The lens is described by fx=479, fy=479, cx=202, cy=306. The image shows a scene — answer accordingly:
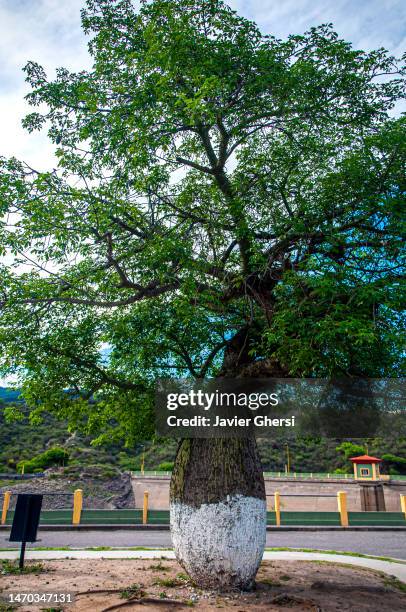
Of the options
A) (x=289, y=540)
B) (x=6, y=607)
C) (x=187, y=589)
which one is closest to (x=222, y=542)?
(x=187, y=589)

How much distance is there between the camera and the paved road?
13242 mm

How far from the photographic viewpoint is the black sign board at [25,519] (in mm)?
8188

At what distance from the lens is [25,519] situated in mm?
8266

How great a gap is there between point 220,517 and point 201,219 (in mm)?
4755

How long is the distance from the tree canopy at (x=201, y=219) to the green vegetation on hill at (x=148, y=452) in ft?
114

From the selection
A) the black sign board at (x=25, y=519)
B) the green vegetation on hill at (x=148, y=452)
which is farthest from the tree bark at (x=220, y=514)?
the green vegetation on hill at (x=148, y=452)

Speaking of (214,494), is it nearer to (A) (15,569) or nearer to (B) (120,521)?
(A) (15,569)

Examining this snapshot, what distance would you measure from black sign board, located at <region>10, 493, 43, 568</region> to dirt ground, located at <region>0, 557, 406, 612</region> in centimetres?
59

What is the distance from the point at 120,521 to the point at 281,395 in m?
12.7

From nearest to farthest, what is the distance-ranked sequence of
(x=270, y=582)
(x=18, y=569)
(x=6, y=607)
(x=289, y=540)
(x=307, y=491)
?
(x=6, y=607)
(x=270, y=582)
(x=18, y=569)
(x=289, y=540)
(x=307, y=491)

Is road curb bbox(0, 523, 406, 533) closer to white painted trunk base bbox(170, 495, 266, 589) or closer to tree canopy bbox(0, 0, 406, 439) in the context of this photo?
tree canopy bbox(0, 0, 406, 439)

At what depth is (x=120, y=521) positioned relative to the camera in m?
17.9

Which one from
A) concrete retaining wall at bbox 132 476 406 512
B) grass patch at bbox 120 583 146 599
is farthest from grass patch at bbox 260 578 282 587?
concrete retaining wall at bbox 132 476 406 512

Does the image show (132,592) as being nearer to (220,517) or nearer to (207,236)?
(220,517)
